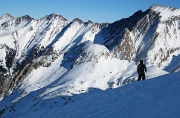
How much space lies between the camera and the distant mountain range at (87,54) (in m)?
76.3

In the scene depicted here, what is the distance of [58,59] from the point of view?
9631cm

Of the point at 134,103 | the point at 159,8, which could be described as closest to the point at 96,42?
the point at 159,8

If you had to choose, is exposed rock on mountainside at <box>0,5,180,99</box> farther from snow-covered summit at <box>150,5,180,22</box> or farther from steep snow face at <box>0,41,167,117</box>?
steep snow face at <box>0,41,167,117</box>

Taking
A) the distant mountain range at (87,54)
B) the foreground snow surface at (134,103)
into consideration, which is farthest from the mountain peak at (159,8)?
the foreground snow surface at (134,103)

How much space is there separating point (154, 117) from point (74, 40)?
169m

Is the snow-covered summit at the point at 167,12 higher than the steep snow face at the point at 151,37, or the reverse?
the snow-covered summit at the point at 167,12

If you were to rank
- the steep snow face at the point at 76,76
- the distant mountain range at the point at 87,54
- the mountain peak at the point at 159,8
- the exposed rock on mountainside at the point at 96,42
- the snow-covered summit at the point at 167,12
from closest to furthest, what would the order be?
the steep snow face at the point at 76,76
the distant mountain range at the point at 87,54
the exposed rock on mountainside at the point at 96,42
the snow-covered summit at the point at 167,12
the mountain peak at the point at 159,8

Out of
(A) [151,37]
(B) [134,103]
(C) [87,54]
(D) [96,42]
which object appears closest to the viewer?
(B) [134,103]

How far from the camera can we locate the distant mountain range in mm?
76312

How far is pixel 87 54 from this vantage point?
3529 inches

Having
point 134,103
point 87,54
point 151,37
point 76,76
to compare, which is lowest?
point 134,103

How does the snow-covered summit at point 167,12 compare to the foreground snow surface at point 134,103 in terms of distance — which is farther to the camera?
the snow-covered summit at point 167,12

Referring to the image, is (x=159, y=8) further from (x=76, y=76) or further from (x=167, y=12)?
(x=76, y=76)

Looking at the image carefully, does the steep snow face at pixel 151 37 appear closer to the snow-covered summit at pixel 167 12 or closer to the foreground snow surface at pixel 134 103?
the snow-covered summit at pixel 167 12
